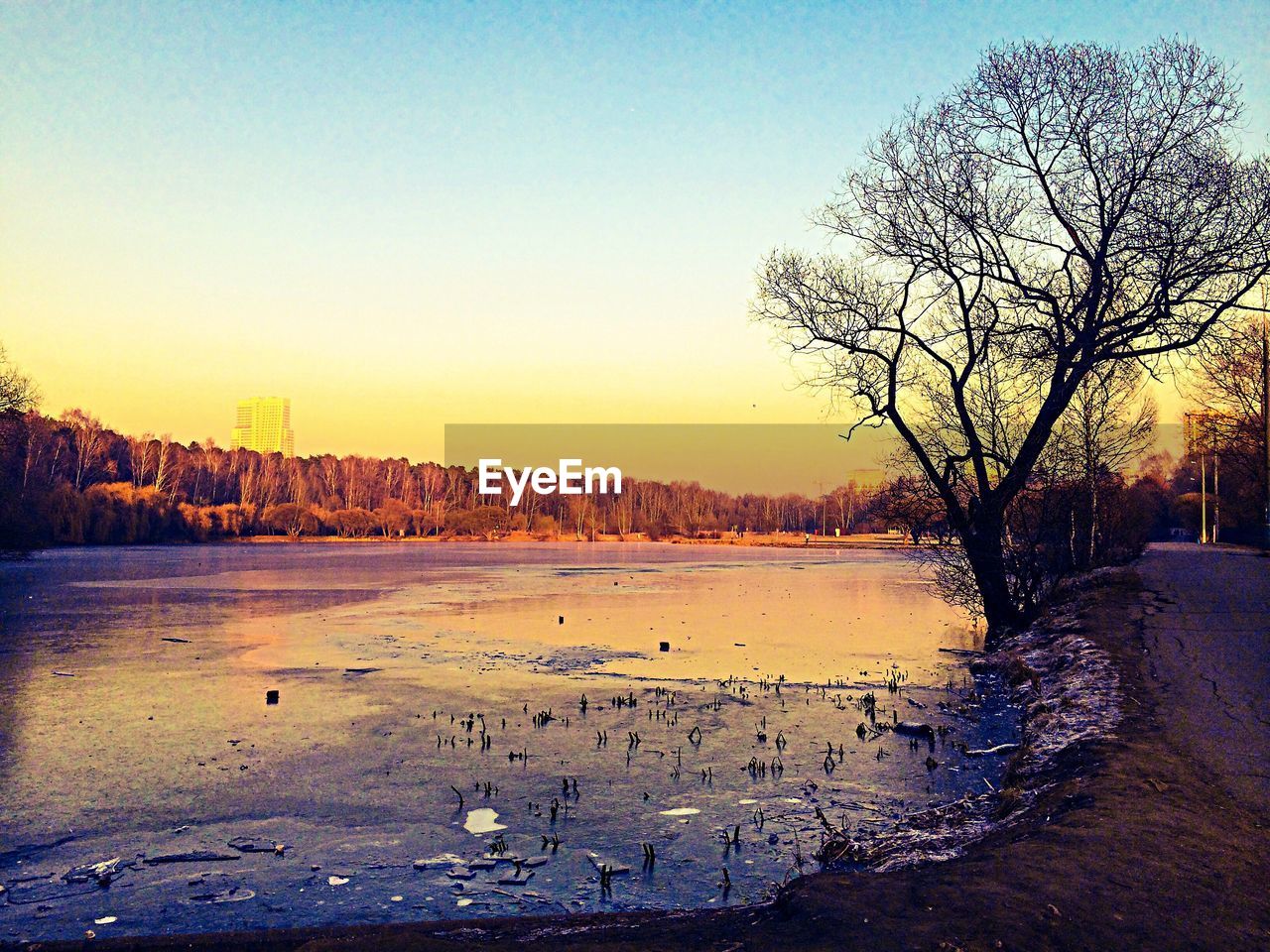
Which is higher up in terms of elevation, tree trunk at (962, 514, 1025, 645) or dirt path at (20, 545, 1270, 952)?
tree trunk at (962, 514, 1025, 645)

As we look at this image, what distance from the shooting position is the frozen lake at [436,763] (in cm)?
636

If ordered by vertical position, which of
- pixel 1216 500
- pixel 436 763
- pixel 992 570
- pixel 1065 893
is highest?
pixel 1216 500

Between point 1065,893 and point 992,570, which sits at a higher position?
point 992,570

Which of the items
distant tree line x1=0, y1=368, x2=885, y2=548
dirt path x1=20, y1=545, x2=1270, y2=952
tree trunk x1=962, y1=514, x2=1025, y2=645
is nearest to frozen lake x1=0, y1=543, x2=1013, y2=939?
dirt path x1=20, y1=545, x2=1270, y2=952

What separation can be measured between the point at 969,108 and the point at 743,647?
11.4 metres

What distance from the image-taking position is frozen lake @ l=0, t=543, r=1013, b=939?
6.36 m

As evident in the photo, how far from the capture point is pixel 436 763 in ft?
32.2

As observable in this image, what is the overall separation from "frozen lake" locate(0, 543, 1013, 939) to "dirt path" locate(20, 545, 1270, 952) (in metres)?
0.70

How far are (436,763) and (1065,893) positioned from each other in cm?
666

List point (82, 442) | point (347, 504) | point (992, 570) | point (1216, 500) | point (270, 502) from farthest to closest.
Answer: point (347, 504), point (270, 502), point (82, 442), point (1216, 500), point (992, 570)

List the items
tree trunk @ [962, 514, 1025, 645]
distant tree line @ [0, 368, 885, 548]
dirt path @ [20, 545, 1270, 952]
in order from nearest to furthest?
dirt path @ [20, 545, 1270, 952] → tree trunk @ [962, 514, 1025, 645] → distant tree line @ [0, 368, 885, 548]

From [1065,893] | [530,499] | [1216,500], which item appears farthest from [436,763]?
[530,499]

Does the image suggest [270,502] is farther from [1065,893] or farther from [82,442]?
[1065,893]

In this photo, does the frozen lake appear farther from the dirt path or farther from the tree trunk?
the tree trunk
